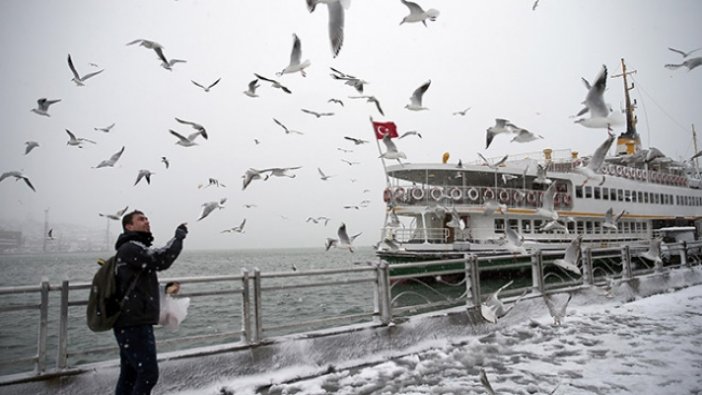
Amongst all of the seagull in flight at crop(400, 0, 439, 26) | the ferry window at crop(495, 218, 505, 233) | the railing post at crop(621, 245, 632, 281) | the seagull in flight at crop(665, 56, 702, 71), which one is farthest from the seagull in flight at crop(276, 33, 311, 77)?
the ferry window at crop(495, 218, 505, 233)

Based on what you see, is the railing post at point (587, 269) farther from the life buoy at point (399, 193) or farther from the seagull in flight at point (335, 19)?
the life buoy at point (399, 193)

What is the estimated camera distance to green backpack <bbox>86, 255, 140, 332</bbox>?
3303 mm

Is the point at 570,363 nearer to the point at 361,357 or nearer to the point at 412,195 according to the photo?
the point at 361,357

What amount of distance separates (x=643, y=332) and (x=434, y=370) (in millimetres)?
4268

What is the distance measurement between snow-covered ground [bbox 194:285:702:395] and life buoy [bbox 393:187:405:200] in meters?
13.4

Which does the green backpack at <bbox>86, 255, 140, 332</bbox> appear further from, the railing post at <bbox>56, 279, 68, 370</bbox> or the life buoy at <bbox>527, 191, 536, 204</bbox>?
the life buoy at <bbox>527, 191, 536, 204</bbox>

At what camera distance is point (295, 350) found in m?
5.40

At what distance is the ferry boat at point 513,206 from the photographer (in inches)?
811

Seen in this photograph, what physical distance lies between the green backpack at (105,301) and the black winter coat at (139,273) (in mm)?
36

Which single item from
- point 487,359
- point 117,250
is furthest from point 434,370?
point 117,250

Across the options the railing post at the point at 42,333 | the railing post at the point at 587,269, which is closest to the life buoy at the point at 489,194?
the railing post at the point at 587,269

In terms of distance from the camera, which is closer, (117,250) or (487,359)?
(117,250)

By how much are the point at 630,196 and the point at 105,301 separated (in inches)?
1264

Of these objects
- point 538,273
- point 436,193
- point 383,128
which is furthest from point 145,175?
point 436,193
